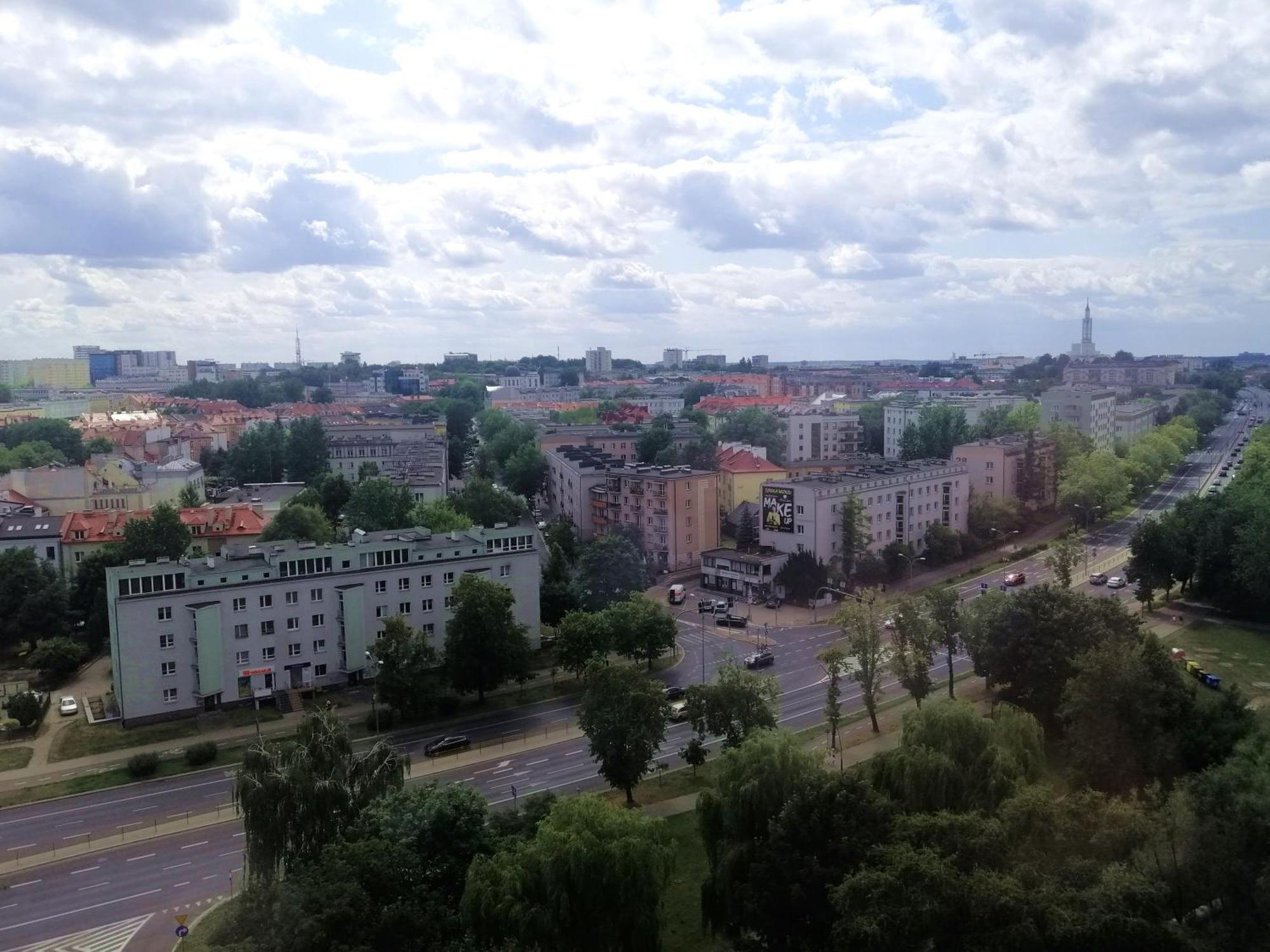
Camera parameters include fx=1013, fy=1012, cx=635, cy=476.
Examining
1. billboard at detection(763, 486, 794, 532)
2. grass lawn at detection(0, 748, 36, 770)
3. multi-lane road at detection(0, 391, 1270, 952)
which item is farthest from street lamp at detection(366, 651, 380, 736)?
billboard at detection(763, 486, 794, 532)

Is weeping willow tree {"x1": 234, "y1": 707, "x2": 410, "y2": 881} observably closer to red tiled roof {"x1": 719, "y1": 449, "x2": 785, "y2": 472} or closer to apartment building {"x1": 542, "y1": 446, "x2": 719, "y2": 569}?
apartment building {"x1": 542, "y1": 446, "x2": 719, "y2": 569}

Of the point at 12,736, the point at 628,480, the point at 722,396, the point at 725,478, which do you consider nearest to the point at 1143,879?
the point at 12,736

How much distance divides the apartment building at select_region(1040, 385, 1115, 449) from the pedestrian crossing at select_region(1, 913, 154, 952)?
93497 millimetres

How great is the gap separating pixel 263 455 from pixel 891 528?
187ft

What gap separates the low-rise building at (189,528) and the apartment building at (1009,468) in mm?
47117

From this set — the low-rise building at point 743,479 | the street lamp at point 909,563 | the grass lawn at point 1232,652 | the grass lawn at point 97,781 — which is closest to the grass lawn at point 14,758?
the grass lawn at point 97,781

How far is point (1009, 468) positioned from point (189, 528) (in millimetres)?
54531

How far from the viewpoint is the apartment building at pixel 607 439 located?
92000mm

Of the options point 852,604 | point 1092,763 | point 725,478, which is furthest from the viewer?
point 725,478

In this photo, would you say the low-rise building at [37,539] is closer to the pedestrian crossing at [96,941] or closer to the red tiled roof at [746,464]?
the pedestrian crossing at [96,941]

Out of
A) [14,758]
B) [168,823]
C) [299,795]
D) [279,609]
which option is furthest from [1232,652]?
[14,758]

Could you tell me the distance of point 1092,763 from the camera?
2644 cm

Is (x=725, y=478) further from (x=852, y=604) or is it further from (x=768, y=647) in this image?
(x=852, y=604)

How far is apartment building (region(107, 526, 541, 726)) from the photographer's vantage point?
120 ft
